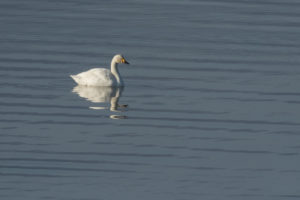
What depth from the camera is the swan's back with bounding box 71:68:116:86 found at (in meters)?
26.9

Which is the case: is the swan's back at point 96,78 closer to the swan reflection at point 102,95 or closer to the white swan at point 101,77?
the white swan at point 101,77

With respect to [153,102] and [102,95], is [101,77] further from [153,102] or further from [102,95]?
[153,102]

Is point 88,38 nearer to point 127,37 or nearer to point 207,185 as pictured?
point 127,37

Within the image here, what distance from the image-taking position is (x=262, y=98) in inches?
997

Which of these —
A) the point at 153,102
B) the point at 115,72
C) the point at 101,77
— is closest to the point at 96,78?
the point at 101,77

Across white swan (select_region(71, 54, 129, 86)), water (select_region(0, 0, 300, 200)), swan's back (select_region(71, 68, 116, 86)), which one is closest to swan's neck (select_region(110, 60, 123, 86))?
white swan (select_region(71, 54, 129, 86))

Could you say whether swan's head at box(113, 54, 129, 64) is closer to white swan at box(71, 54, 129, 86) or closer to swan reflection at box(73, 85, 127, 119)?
white swan at box(71, 54, 129, 86)

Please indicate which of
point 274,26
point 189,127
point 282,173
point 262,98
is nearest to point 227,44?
point 274,26

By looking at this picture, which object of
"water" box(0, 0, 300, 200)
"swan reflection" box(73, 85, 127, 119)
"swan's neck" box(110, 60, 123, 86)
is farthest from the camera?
"swan's neck" box(110, 60, 123, 86)

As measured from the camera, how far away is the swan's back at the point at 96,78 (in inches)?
1060

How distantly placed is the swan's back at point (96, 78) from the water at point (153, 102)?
316 millimetres

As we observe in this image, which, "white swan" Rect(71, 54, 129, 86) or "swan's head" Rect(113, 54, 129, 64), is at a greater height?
"swan's head" Rect(113, 54, 129, 64)

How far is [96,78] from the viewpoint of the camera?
2725 cm

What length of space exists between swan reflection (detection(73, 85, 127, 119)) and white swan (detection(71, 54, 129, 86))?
0.50ft
